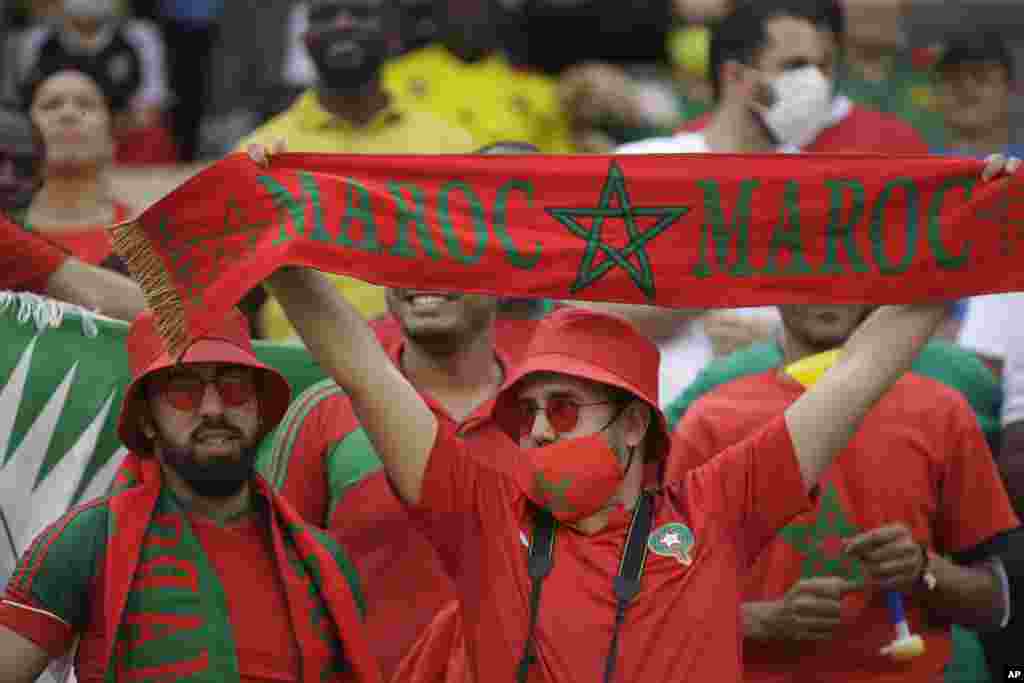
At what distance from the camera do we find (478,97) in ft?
35.8

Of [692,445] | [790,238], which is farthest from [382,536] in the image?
[790,238]

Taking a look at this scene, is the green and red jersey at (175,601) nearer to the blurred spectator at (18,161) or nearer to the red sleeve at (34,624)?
the red sleeve at (34,624)

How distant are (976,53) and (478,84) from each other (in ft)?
8.89

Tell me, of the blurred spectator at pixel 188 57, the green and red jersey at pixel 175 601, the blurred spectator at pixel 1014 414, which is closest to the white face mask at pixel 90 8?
the blurred spectator at pixel 188 57

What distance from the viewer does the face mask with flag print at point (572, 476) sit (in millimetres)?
5340

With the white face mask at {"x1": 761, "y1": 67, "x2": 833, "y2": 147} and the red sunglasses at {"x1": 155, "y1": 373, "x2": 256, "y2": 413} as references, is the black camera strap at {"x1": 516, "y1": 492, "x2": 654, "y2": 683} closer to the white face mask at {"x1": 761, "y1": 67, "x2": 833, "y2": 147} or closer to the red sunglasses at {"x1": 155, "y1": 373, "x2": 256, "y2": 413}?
the red sunglasses at {"x1": 155, "y1": 373, "x2": 256, "y2": 413}

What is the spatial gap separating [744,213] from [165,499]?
172cm

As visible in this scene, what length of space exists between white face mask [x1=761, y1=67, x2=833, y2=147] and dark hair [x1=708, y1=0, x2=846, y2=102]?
181 mm

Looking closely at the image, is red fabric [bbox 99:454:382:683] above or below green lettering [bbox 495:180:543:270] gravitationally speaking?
below

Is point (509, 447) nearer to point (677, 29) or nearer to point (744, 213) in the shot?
point (744, 213)

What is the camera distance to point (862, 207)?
5.73 meters

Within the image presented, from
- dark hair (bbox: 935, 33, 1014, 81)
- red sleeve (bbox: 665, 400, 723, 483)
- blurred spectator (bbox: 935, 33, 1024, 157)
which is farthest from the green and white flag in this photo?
dark hair (bbox: 935, 33, 1014, 81)

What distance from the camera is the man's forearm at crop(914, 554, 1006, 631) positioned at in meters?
6.26

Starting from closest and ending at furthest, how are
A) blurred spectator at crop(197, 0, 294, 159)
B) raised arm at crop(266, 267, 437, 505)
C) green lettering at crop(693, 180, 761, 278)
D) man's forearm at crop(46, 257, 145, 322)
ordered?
raised arm at crop(266, 267, 437, 505) < green lettering at crop(693, 180, 761, 278) < man's forearm at crop(46, 257, 145, 322) < blurred spectator at crop(197, 0, 294, 159)
